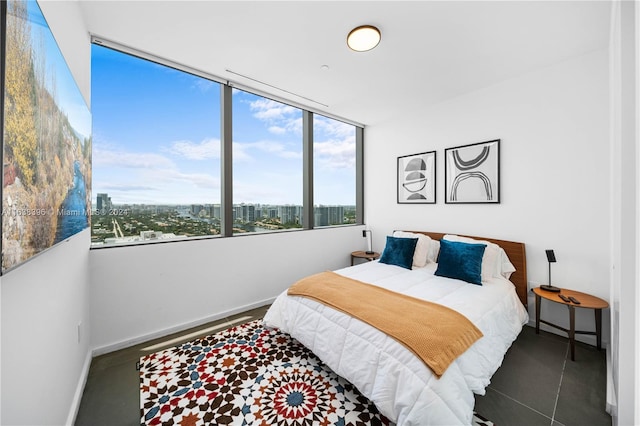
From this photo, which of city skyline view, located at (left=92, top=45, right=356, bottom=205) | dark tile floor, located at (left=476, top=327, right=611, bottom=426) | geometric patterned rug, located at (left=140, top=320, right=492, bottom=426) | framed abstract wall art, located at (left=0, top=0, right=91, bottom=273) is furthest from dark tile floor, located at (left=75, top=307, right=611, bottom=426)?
city skyline view, located at (left=92, top=45, right=356, bottom=205)

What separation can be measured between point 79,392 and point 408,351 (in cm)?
220

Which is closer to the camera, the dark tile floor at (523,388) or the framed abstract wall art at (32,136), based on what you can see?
the framed abstract wall art at (32,136)

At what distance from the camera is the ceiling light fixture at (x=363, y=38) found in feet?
6.74

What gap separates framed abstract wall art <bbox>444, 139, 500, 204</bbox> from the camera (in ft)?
9.87

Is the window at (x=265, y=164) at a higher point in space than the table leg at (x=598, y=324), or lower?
higher

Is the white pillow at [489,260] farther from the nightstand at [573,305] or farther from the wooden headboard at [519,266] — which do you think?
the nightstand at [573,305]

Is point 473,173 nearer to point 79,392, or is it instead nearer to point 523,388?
point 523,388

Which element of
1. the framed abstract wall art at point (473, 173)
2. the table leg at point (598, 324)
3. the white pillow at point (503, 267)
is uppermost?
the framed abstract wall art at point (473, 173)

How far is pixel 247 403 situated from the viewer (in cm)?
169

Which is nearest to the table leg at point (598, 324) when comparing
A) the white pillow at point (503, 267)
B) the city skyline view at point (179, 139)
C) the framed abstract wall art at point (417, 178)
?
the white pillow at point (503, 267)

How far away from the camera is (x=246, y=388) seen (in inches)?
71.7

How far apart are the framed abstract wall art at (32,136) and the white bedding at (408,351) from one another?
1.68 meters

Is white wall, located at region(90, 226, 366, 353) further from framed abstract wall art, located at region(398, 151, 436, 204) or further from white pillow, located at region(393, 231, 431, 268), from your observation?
framed abstract wall art, located at region(398, 151, 436, 204)

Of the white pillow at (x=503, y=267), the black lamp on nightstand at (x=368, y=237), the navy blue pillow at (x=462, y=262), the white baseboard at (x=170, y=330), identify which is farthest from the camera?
the black lamp on nightstand at (x=368, y=237)
